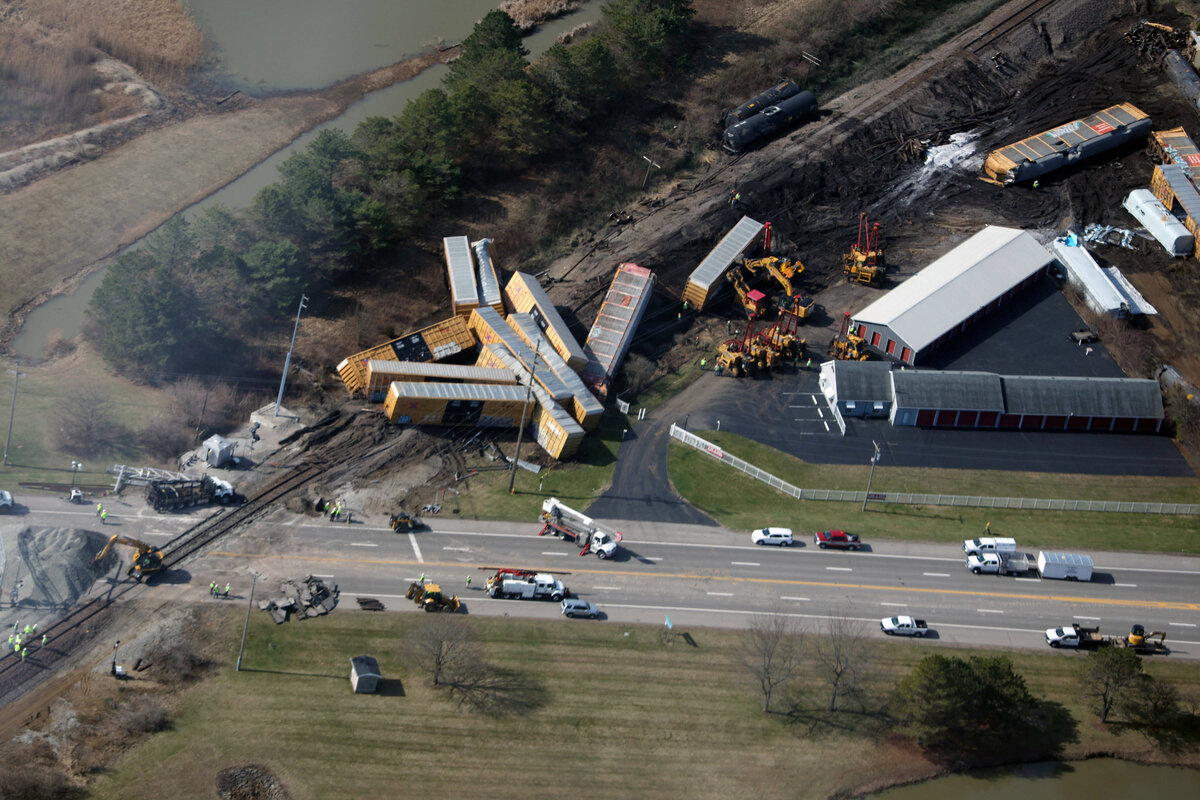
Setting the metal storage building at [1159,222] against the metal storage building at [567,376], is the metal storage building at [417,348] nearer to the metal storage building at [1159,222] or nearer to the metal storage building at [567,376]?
the metal storage building at [567,376]

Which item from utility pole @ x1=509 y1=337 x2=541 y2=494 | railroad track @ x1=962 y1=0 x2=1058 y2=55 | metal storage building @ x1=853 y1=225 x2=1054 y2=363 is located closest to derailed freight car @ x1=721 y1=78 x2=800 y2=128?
railroad track @ x1=962 y1=0 x2=1058 y2=55

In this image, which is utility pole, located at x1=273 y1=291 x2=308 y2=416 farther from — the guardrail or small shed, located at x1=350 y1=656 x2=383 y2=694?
the guardrail

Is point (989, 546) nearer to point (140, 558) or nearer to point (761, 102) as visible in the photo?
point (140, 558)

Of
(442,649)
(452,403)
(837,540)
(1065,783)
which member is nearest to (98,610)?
(442,649)

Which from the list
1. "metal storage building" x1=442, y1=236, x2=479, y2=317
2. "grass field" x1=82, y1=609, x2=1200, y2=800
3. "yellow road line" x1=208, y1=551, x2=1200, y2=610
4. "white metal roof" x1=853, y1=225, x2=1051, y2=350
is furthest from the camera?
"white metal roof" x1=853, y1=225, x2=1051, y2=350

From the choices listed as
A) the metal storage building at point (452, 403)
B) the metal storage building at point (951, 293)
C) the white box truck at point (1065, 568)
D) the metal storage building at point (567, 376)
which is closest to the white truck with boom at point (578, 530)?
the metal storage building at point (567, 376)
